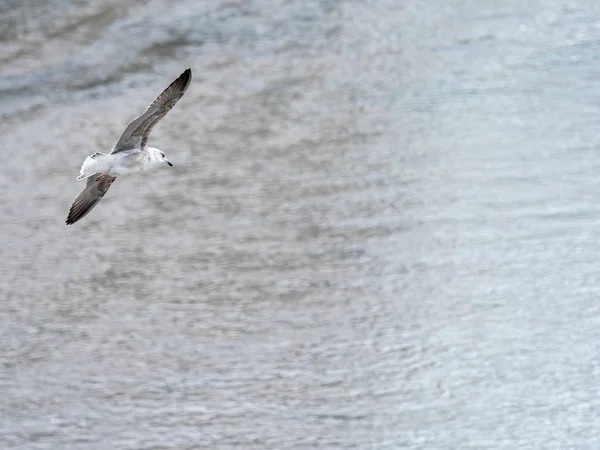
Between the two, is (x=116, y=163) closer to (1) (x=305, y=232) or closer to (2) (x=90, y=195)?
(2) (x=90, y=195)

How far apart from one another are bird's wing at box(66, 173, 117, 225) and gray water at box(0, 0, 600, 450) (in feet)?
5.75

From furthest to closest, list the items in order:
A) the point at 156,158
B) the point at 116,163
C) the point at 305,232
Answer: the point at 305,232 < the point at 156,158 < the point at 116,163

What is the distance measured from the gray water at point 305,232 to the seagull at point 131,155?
1.78 m

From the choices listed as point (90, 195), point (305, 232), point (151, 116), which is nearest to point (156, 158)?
point (151, 116)

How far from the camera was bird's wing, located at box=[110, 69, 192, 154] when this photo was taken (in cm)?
538

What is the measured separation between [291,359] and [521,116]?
387cm

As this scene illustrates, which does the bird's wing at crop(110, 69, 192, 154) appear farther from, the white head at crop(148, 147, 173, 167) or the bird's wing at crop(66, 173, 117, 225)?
the bird's wing at crop(66, 173, 117, 225)

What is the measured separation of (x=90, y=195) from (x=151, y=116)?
0.48m

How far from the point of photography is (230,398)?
7.12 metres

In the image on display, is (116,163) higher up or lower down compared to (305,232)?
higher up

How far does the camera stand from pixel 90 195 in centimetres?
567

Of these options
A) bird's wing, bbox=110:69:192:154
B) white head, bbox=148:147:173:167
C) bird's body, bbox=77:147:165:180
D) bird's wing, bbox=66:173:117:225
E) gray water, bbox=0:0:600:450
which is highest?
bird's wing, bbox=110:69:192:154

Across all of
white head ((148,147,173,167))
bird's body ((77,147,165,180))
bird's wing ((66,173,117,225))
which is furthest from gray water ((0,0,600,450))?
bird's body ((77,147,165,180))

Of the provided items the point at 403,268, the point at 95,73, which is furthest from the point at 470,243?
the point at 95,73
